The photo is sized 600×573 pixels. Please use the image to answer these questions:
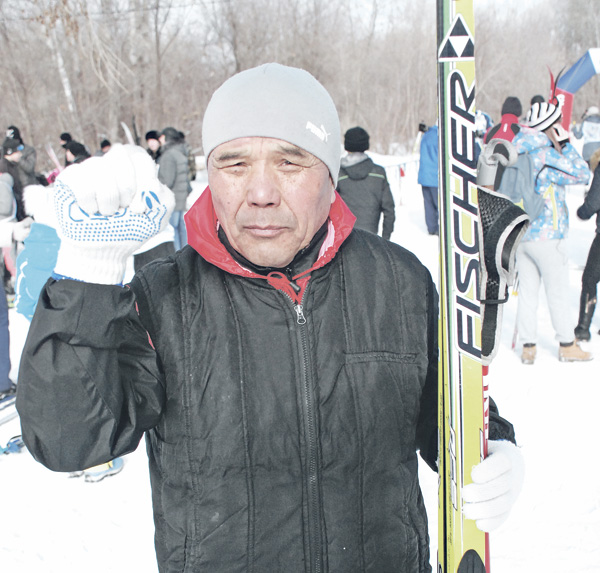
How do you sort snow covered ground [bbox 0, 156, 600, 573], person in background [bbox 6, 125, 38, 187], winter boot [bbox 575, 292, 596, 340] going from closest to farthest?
snow covered ground [bbox 0, 156, 600, 573] → winter boot [bbox 575, 292, 596, 340] → person in background [bbox 6, 125, 38, 187]

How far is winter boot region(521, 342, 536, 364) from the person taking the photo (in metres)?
4.54

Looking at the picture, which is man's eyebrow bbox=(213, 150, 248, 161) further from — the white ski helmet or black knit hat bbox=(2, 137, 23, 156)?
black knit hat bbox=(2, 137, 23, 156)

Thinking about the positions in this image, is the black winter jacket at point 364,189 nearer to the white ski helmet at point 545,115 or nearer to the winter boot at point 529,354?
the white ski helmet at point 545,115

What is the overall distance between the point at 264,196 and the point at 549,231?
3625 mm

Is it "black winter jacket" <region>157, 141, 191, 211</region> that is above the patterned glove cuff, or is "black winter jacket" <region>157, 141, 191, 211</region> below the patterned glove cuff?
below

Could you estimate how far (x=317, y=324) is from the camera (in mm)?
1258

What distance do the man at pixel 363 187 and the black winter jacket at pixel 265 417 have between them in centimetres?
406

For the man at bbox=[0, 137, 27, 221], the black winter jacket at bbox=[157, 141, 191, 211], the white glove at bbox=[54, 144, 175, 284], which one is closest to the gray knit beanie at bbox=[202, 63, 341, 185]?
the white glove at bbox=[54, 144, 175, 284]

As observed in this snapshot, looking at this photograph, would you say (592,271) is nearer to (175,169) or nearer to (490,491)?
(490,491)

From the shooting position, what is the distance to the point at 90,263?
3.61ft

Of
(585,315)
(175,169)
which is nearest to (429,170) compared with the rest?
(175,169)

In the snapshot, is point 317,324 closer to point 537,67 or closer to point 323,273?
point 323,273

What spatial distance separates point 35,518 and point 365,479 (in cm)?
242

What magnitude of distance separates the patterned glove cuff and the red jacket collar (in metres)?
0.19
